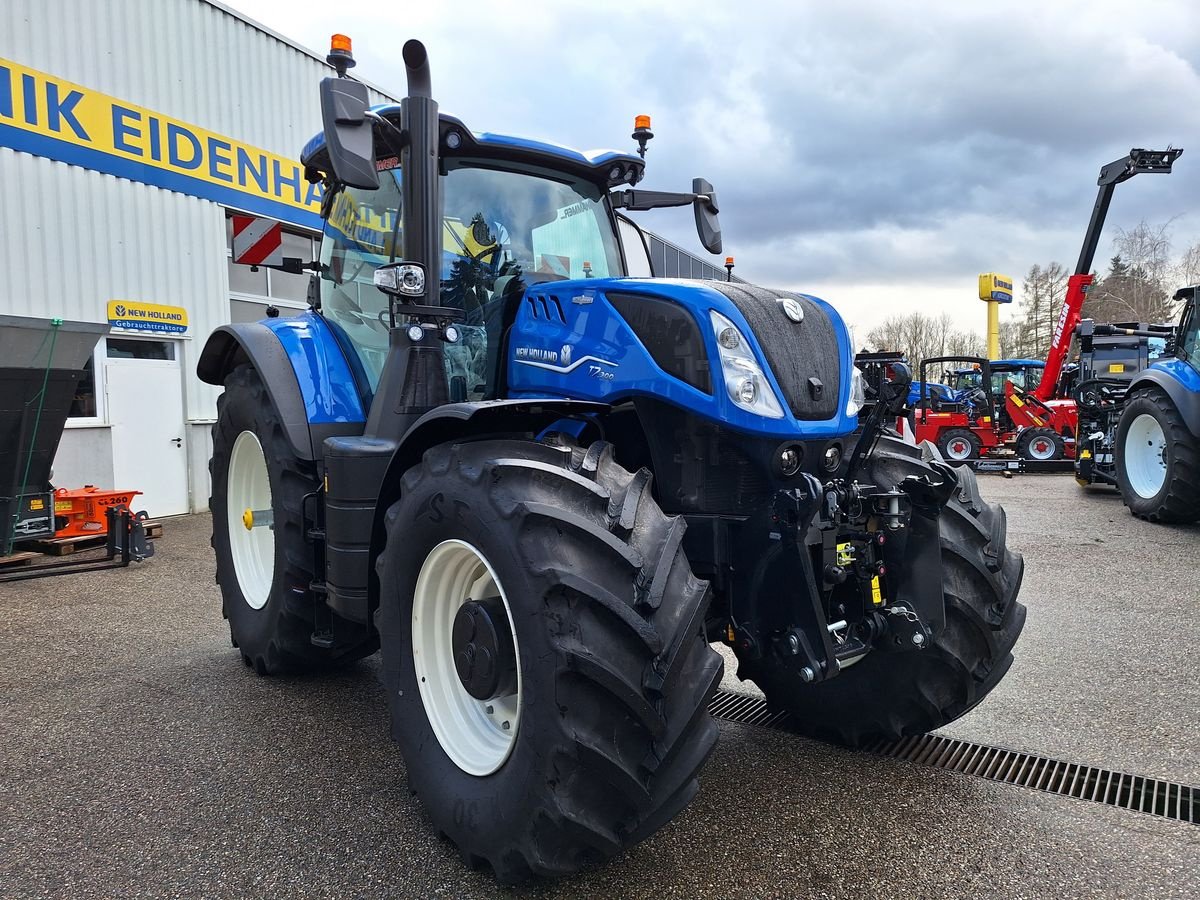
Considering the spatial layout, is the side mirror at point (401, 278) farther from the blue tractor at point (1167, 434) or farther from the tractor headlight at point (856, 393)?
the blue tractor at point (1167, 434)

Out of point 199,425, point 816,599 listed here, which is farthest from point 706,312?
point 199,425

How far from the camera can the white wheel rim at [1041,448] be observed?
14.2m

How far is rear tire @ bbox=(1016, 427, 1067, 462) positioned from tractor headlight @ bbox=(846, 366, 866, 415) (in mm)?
13030

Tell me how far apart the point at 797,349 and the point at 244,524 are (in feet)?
9.78

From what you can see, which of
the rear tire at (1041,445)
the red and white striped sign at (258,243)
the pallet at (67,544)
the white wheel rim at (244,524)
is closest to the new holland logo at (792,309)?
the white wheel rim at (244,524)

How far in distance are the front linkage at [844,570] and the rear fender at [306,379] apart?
1975mm

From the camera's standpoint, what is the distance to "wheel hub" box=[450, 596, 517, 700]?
232cm

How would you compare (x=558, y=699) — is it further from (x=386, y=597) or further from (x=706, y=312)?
(x=706, y=312)

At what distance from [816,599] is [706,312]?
2.94ft

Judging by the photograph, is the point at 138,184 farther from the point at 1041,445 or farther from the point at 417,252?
the point at 1041,445

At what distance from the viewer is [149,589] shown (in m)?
5.97

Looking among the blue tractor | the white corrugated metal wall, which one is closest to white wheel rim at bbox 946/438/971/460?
the blue tractor

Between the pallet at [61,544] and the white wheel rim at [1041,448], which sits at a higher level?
the white wheel rim at [1041,448]

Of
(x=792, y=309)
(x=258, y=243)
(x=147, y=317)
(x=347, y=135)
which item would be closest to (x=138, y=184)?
(x=147, y=317)
